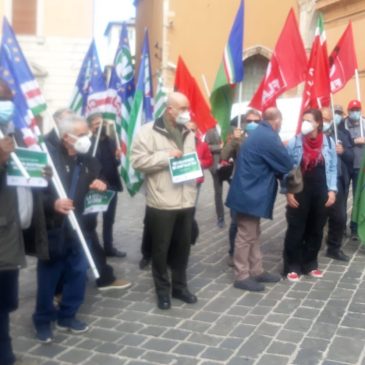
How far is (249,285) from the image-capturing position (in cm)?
624

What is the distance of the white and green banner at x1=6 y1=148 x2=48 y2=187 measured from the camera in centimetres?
395

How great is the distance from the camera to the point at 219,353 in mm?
4656

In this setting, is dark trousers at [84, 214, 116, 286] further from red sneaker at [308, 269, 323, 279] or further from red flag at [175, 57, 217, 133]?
red sneaker at [308, 269, 323, 279]

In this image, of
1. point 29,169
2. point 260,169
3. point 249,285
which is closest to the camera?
point 29,169

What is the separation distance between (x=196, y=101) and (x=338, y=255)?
2.42m

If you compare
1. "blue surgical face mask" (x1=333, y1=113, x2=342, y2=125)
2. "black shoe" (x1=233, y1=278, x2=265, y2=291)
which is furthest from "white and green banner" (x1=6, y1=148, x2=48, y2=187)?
"blue surgical face mask" (x1=333, y1=113, x2=342, y2=125)

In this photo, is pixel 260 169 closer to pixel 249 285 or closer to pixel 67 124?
pixel 249 285

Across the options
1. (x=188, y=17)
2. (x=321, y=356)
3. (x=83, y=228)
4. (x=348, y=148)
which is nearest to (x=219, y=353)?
(x=321, y=356)

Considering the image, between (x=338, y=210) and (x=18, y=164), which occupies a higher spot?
(x=18, y=164)

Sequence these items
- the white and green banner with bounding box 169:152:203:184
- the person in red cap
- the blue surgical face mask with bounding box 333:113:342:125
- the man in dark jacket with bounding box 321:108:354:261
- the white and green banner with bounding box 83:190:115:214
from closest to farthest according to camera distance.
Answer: the white and green banner with bounding box 83:190:115:214 < the white and green banner with bounding box 169:152:203:184 < the man in dark jacket with bounding box 321:108:354:261 < the person in red cap < the blue surgical face mask with bounding box 333:113:342:125

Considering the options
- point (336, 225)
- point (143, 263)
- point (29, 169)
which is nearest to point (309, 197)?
point (336, 225)

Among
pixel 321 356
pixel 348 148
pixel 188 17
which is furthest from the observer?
pixel 188 17

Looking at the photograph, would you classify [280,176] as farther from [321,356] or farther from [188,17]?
[188,17]

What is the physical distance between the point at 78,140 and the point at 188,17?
2038cm
